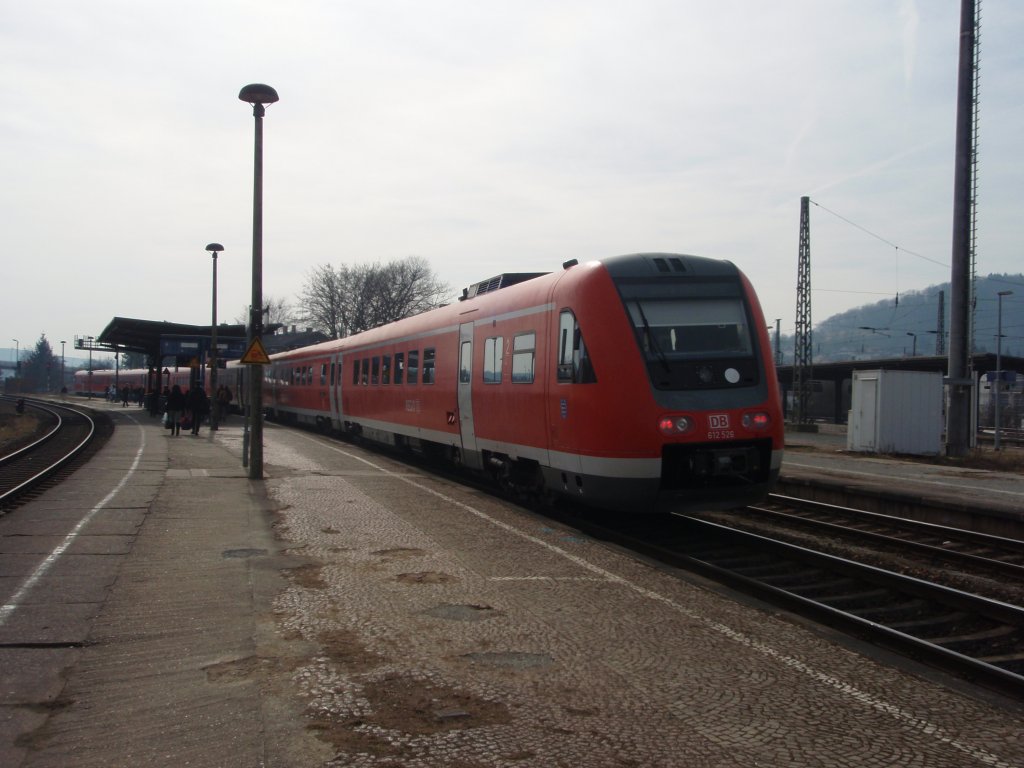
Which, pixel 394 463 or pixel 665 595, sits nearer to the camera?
pixel 665 595

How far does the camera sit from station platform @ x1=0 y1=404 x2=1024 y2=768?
4191 mm

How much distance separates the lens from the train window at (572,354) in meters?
9.64

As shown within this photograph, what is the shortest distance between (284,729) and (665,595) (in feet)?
11.9

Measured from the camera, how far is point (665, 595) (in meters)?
7.13

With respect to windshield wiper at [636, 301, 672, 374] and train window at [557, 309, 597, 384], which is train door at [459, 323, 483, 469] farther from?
windshield wiper at [636, 301, 672, 374]

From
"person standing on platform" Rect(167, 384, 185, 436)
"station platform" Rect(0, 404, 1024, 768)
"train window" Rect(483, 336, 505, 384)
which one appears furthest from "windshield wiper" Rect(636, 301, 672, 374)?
"person standing on platform" Rect(167, 384, 185, 436)

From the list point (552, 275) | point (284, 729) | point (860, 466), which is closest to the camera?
point (284, 729)

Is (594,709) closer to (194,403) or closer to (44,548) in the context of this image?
(44,548)

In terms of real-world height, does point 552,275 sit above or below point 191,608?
above

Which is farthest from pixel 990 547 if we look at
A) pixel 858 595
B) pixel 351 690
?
pixel 351 690

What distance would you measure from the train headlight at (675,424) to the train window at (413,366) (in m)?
8.70

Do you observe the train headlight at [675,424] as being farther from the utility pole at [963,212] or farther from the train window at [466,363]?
the utility pole at [963,212]

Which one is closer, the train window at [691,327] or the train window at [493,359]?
the train window at [691,327]

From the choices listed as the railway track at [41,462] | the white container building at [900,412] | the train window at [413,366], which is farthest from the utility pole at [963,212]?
the railway track at [41,462]
